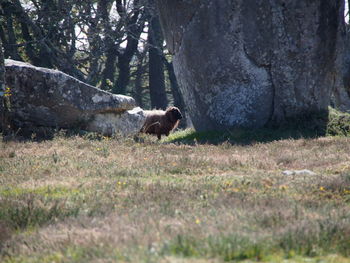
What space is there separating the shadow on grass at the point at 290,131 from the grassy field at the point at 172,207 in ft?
13.8

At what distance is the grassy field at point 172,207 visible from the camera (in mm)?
5395

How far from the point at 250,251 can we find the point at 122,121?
1395 centimetres

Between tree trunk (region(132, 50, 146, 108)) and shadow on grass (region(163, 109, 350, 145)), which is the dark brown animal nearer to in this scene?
shadow on grass (region(163, 109, 350, 145))

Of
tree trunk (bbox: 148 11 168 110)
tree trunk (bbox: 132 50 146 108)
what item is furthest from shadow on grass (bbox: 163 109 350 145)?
tree trunk (bbox: 132 50 146 108)

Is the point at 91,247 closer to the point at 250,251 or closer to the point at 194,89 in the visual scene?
the point at 250,251

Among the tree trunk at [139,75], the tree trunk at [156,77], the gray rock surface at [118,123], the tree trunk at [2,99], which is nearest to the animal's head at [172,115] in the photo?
the gray rock surface at [118,123]

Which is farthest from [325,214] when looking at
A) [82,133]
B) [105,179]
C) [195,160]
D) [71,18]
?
[71,18]

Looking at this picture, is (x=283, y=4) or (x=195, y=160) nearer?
(x=195, y=160)

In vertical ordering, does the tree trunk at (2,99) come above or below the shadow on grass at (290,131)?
above

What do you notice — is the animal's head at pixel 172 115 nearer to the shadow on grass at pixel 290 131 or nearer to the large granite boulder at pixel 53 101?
the shadow on grass at pixel 290 131

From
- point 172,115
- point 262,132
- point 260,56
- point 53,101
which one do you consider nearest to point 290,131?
point 262,132

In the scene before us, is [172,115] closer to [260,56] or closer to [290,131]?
[260,56]

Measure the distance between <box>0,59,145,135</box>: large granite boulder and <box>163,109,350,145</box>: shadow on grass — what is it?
107 inches

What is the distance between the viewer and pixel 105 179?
9.58 meters
